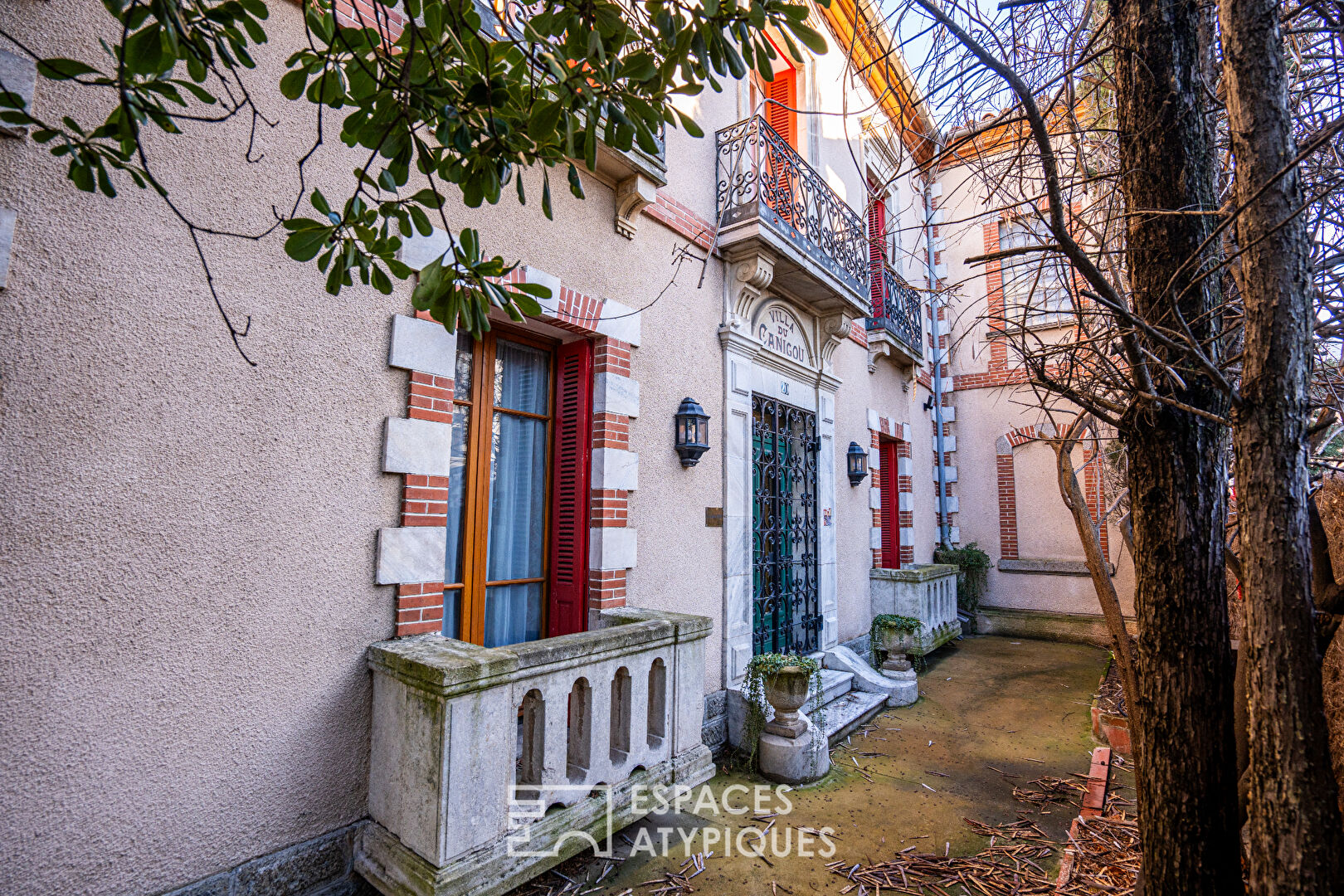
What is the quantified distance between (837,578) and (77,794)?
596cm

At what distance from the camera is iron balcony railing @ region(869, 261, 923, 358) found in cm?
789

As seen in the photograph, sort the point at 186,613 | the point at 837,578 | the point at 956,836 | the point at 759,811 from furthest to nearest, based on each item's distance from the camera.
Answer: the point at 837,578 < the point at 759,811 < the point at 956,836 < the point at 186,613

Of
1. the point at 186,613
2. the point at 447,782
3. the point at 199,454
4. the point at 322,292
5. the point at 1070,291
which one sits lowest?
the point at 447,782

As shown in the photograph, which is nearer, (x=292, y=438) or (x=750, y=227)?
(x=292, y=438)

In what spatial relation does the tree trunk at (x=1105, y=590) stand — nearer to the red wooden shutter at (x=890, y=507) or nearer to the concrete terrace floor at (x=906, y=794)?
the concrete terrace floor at (x=906, y=794)

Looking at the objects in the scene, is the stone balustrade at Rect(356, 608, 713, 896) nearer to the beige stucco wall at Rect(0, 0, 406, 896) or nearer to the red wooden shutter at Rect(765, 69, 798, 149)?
the beige stucco wall at Rect(0, 0, 406, 896)

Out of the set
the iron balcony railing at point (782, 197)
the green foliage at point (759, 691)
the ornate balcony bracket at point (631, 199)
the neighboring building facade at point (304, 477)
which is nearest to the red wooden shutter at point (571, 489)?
the neighboring building facade at point (304, 477)

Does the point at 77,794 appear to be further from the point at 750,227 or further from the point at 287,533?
the point at 750,227

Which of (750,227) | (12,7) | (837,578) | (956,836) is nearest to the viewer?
(12,7)

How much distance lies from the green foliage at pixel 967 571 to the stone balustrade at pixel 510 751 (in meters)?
7.51

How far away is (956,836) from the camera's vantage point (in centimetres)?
353

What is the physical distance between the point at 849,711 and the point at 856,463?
279cm

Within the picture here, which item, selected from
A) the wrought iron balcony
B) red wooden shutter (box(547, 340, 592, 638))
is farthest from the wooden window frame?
the wrought iron balcony

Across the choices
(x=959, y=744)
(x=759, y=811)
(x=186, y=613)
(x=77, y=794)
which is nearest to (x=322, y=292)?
(x=186, y=613)
